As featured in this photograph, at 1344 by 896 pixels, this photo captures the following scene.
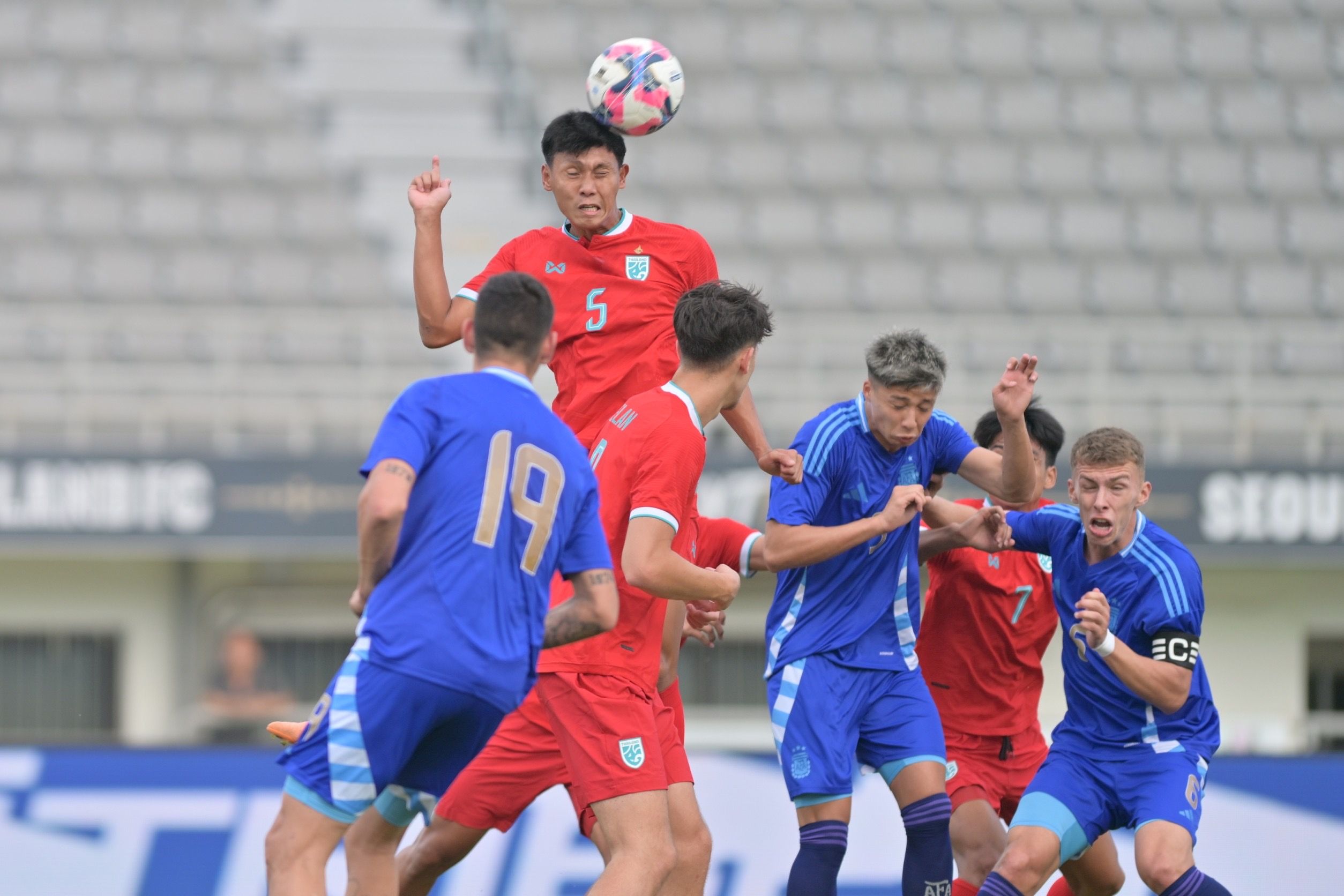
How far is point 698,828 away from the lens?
5.64 metres

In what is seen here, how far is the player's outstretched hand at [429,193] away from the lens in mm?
5703

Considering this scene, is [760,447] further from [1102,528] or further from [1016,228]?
[1016,228]

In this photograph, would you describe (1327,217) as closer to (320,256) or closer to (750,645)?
(750,645)

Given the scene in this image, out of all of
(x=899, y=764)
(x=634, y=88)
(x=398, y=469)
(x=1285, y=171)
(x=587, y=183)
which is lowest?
(x=899, y=764)

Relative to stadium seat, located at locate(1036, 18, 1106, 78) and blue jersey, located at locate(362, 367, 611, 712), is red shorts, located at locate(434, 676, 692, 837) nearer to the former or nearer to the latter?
blue jersey, located at locate(362, 367, 611, 712)

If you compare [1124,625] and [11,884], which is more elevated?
[1124,625]

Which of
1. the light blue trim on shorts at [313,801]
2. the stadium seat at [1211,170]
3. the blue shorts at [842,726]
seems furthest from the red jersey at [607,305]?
the stadium seat at [1211,170]

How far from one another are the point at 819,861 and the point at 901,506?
1272 millimetres

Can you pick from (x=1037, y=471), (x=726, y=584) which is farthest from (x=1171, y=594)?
(x=726, y=584)

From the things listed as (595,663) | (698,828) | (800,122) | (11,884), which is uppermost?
(800,122)

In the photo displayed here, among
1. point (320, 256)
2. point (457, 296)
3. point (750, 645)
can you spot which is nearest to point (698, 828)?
point (457, 296)

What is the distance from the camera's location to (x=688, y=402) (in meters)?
5.24

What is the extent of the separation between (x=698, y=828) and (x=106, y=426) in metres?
9.00

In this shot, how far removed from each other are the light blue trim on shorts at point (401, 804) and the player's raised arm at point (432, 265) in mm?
1805
